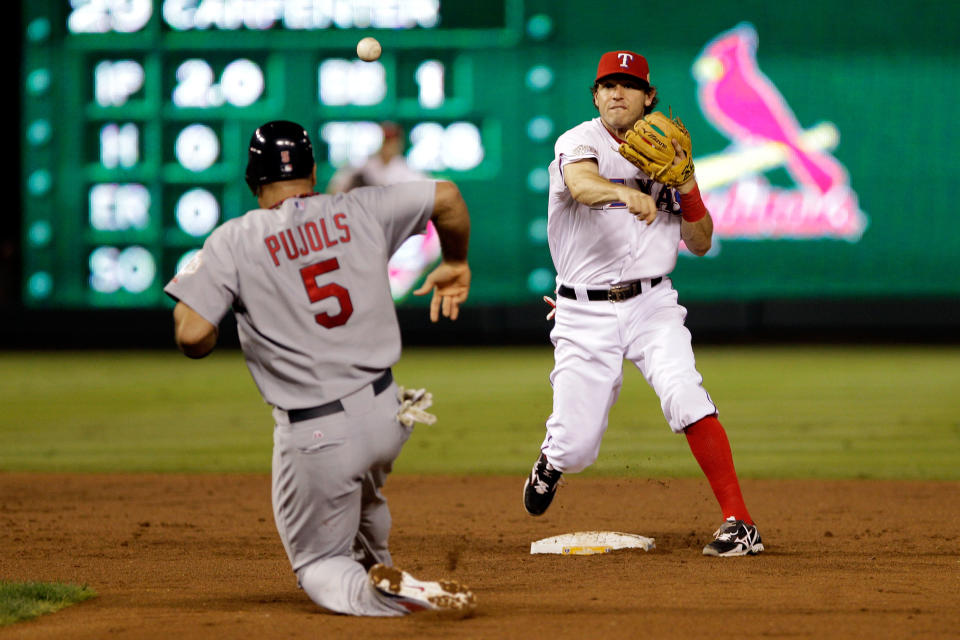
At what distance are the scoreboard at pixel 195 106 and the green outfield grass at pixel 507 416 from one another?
1.42 m

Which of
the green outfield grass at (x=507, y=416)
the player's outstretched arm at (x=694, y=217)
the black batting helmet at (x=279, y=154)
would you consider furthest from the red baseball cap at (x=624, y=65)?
the green outfield grass at (x=507, y=416)

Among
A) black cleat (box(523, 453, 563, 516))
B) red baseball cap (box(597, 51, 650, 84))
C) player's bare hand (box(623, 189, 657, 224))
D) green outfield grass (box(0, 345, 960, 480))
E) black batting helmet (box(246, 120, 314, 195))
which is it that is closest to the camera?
black batting helmet (box(246, 120, 314, 195))

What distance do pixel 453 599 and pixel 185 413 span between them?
6913 mm

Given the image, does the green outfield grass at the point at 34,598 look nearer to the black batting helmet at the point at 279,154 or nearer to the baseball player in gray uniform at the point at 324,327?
the baseball player in gray uniform at the point at 324,327

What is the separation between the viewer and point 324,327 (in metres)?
3.50

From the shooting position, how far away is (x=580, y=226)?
4836 mm

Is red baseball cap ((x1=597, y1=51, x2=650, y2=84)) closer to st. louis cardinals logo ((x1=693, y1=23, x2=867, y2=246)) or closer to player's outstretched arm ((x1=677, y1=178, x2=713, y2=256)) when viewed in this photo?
player's outstretched arm ((x1=677, y1=178, x2=713, y2=256))

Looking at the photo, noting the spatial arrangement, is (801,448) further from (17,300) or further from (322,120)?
(17,300)

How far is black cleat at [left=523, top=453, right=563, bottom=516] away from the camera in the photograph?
16.3 ft

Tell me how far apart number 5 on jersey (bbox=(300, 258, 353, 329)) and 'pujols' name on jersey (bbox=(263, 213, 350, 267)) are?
44mm

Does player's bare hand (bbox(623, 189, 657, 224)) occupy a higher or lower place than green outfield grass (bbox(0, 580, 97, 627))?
higher

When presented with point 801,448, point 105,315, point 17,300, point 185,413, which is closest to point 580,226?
point 801,448

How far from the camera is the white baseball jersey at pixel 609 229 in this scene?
479 cm

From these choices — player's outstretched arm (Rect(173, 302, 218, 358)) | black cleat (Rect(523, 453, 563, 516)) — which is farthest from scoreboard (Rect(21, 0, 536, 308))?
player's outstretched arm (Rect(173, 302, 218, 358))
